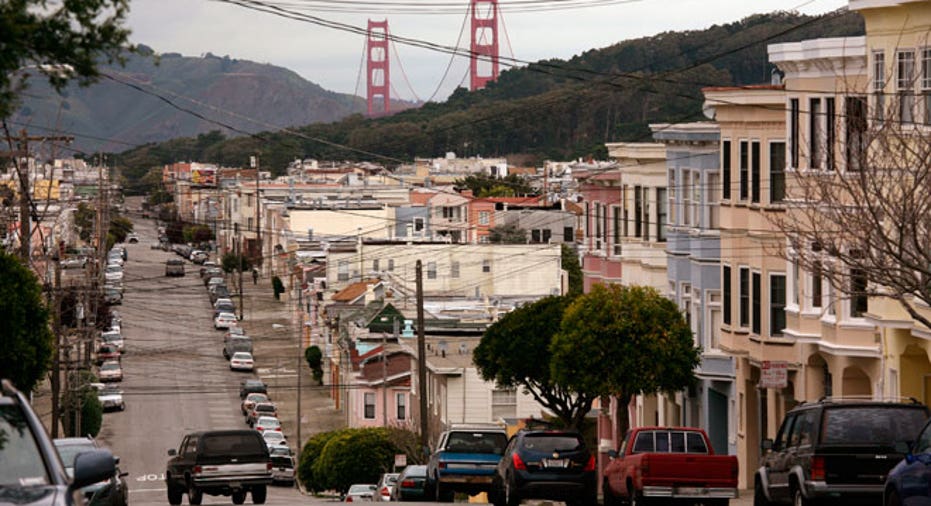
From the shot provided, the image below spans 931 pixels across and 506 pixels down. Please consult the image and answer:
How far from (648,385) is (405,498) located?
813cm

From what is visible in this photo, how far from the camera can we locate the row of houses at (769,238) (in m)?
33.7

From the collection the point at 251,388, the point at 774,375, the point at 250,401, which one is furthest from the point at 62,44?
the point at 251,388

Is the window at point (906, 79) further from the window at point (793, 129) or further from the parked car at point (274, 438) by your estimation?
the parked car at point (274, 438)

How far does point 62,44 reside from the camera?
16.0 metres

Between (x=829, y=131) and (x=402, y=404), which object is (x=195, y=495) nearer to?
(x=829, y=131)

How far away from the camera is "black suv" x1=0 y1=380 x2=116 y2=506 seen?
1255 cm

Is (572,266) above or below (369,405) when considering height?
above

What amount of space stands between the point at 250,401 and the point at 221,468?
5728 centimetres

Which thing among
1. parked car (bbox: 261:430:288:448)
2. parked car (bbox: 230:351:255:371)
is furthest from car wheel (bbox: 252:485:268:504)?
parked car (bbox: 230:351:255:371)

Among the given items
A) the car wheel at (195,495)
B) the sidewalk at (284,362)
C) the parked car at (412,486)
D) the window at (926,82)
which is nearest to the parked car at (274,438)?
the sidewalk at (284,362)

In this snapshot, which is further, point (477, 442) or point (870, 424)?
point (477, 442)

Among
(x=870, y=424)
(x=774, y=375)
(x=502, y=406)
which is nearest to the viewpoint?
(x=870, y=424)

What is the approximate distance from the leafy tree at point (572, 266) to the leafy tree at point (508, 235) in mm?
3025

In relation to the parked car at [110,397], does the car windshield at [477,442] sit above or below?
above
